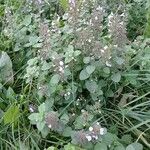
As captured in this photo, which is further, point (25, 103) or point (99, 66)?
point (25, 103)

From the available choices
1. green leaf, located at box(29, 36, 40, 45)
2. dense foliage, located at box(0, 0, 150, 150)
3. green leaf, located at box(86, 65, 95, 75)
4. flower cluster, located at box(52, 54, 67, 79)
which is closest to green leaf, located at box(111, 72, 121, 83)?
dense foliage, located at box(0, 0, 150, 150)

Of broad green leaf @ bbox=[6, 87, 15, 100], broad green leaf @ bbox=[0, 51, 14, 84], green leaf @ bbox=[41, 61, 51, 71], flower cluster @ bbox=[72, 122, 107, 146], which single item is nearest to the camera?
flower cluster @ bbox=[72, 122, 107, 146]

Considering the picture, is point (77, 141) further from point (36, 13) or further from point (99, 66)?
point (36, 13)

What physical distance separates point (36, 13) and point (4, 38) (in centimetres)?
26

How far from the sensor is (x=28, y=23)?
2.50 metres

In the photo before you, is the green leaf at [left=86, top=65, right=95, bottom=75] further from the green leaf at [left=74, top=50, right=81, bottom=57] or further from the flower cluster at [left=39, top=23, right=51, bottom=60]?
the flower cluster at [left=39, top=23, right=51, bottom=60]

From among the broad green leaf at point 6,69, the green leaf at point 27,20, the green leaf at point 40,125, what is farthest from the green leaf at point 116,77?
the green leaf at point 27,20

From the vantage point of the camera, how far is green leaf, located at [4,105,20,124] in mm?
2057

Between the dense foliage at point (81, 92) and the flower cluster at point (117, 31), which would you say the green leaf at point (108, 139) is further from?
the flower cluster at point (117, 31)

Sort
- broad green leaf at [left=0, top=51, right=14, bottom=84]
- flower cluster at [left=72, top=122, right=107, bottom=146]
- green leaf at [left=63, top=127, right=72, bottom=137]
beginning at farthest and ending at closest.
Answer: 1. broad green leaf at [left=0, top=51, right=14, bottom=84]
2. green leaf at [left=63, top=127, right=72, bottom=137]
3. flower cluster at [left=72, top=122, right=107, bottom=146]

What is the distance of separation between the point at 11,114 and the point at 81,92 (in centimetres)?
36

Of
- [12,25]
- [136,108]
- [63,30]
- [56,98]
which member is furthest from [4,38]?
[136,108]

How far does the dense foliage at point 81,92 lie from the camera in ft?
6.25

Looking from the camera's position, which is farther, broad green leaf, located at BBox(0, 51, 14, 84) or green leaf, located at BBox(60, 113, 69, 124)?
broad green leaf, located at BBox(0, 51, 14, 84)
